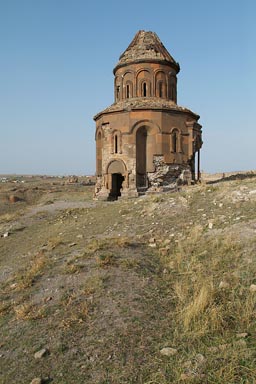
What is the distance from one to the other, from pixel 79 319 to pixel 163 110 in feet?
41.9

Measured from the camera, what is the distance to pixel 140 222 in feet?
28.5

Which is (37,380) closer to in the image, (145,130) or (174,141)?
(145,130)

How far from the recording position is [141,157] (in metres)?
15.7

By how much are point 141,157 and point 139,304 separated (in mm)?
11745

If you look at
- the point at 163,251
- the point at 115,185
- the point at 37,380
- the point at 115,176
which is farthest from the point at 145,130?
the point at 37,380

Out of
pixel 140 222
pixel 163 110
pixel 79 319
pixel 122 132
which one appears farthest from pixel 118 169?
pixel 79 319

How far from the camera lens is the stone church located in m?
15.3

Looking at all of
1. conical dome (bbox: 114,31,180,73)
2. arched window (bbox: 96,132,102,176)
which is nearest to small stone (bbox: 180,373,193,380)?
arched window (bbox: 96,132,102,176)

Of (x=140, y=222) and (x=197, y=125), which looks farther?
(x=197, y=125)

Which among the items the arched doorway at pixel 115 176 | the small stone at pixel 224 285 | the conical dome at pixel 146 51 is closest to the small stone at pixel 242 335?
the small stone at pixel 224 285

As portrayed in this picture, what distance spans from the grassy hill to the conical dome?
36.4 feet

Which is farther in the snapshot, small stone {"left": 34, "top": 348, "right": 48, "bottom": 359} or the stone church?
the stone church

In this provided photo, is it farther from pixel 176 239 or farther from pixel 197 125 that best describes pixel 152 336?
pixel 197 125

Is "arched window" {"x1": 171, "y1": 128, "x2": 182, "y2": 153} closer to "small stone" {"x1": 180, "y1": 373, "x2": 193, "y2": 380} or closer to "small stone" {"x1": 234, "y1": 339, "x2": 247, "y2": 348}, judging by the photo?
"small stone" {"x1": 234, "y1": 339, "x2": 247, "y2": 348}
